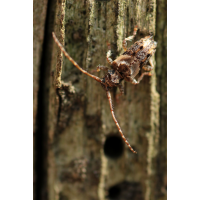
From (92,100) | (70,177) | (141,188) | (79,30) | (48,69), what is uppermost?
(79,30)

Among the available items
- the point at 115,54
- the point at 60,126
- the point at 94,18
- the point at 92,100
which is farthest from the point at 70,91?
the point at 94,18

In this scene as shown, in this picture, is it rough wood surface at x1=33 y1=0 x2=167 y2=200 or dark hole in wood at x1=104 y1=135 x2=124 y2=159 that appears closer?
rough wood surface at x1=33 y1=0 x2=167 y2=200

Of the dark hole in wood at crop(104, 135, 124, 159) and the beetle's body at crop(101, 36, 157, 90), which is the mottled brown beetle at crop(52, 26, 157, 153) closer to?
the beetle's body at crop(101, 36, 157, 90)

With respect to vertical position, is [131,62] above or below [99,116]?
above

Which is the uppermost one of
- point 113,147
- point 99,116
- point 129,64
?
point 129,64

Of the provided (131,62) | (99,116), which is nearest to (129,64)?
(131,62)

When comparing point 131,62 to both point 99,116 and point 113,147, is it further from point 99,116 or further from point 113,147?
point 113,147

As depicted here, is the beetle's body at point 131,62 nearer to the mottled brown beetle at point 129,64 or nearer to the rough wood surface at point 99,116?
the mottled brown beetle at point 129,64

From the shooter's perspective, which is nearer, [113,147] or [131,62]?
Result: [131,62]

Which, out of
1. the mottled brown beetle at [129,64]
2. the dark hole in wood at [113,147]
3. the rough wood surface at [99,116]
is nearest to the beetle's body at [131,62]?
the mottled brown beetle at [129,64]

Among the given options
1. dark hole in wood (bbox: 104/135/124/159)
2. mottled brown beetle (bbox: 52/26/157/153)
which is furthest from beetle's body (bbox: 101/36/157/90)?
dark hole in wood (bbox: 104/135/124/159)

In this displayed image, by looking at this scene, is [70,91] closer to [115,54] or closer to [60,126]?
[60,126]
